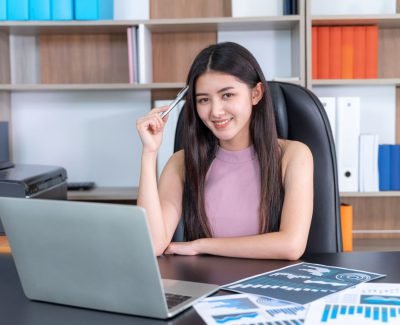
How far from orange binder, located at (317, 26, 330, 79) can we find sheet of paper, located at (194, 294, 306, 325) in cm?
183

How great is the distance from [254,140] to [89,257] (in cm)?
86

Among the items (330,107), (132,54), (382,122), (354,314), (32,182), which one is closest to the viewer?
(354,314)

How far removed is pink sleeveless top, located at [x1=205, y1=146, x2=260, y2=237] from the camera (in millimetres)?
1638

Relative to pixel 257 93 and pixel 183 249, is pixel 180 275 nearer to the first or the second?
pixel 183 249

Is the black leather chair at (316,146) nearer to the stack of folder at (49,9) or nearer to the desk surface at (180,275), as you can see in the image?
the desk surface at (180,275)

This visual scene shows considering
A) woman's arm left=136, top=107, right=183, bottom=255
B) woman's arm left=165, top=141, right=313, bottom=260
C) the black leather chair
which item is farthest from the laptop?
the black leather chair

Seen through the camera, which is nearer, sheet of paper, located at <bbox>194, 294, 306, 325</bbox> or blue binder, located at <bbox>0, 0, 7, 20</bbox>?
sheet of paper, located at <bbox>194, 294, 306, 325</bbox>

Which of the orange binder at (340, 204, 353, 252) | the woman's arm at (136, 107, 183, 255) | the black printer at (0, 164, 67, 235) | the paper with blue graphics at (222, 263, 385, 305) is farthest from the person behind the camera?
the orange binder at (340, 204, 353, 252)

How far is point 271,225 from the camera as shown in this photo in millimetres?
1598

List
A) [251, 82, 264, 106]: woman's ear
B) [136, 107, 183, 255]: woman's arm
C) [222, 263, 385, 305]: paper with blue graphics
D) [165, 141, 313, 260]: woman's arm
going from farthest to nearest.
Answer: [251, 82, 264, 106]: woman's ear < [136, 107, 183, 255]: woman's arm < [165, 141, 313, 260]: woman's arm < [222, 263, 385, 305]: paper with blue graphics

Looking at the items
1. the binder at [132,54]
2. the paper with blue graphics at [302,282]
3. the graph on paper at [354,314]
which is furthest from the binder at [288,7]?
the graph on paper at [354,314]

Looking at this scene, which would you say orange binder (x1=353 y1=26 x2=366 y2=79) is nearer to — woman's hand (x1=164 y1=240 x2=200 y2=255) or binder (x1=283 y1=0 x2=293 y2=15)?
binder (x1=283 y1=0 x2=293 y2=15)

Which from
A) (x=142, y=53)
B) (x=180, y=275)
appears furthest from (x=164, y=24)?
(x=180, y=275)

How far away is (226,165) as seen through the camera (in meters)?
1.72
